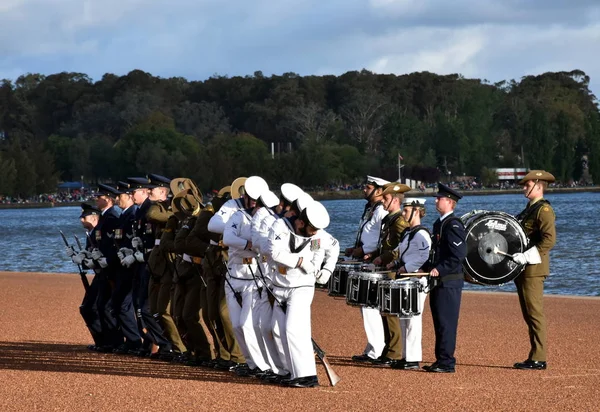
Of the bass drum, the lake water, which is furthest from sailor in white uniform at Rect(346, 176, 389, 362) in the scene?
the lake water

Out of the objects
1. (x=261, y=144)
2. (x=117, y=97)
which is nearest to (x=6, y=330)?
(x=261, y=144)

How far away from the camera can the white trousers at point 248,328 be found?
1170 cm

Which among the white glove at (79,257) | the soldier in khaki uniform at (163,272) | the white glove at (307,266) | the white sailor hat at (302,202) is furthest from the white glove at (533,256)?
the white glove at (79,257)

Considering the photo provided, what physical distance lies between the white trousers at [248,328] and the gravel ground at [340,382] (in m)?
0.23

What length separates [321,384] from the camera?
1140 cm

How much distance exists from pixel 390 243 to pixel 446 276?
38.9 inches

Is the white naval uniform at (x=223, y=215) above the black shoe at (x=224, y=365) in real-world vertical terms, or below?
above

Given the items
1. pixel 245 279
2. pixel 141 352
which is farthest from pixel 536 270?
pixel 141 352

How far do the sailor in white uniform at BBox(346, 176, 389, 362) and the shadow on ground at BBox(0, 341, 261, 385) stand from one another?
1.69m

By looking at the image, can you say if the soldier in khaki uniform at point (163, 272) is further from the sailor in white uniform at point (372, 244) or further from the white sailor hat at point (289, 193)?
the white sailor hat at point (289, 193)

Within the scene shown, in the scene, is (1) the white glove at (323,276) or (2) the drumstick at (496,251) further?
(2) the drumstick at (496,251)

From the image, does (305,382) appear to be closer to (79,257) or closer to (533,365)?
(533,365)

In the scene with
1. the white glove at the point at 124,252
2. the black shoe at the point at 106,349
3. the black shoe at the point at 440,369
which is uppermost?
the white glove at the point at 124,252

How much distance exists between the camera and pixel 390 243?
1295cm
